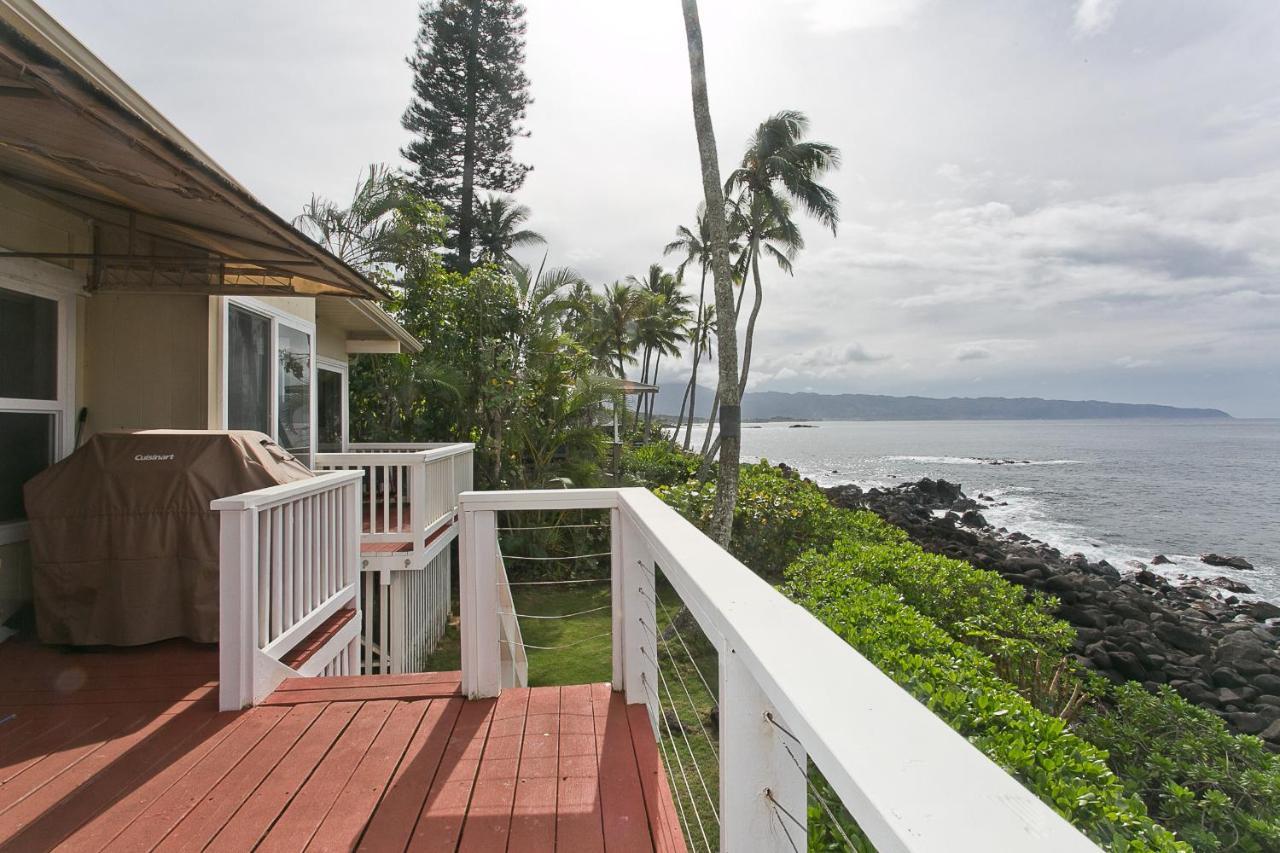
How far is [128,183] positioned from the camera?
3818 millimetres

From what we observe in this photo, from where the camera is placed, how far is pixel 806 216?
21844mm

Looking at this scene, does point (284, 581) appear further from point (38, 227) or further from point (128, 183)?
point (38, 227)

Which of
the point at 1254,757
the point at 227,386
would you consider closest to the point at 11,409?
the point at 227,386

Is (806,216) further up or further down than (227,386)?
further up

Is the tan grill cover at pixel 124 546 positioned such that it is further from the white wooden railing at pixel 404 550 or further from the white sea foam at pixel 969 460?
the white sea foam at pixel 969 460

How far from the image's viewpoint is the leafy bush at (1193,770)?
411 cm

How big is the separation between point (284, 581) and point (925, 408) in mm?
183277

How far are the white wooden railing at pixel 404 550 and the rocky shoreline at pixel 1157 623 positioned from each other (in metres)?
8.82

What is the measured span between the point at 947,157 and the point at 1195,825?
528 inches

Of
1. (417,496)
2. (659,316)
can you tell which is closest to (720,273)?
(417,496)

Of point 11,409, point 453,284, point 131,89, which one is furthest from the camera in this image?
point 453,284

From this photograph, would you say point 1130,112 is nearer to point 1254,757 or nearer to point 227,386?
→ point 1254,757

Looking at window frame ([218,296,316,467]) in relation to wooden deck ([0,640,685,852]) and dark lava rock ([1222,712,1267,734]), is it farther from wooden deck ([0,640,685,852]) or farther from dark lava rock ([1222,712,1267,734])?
dark lava rock ([1222,712,1267,734])

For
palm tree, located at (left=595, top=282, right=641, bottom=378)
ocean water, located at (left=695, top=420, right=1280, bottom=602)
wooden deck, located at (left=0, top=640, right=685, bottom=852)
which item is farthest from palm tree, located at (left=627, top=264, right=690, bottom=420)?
wooden deck, located at (left=0, top=640, right=685, bottom=852)
